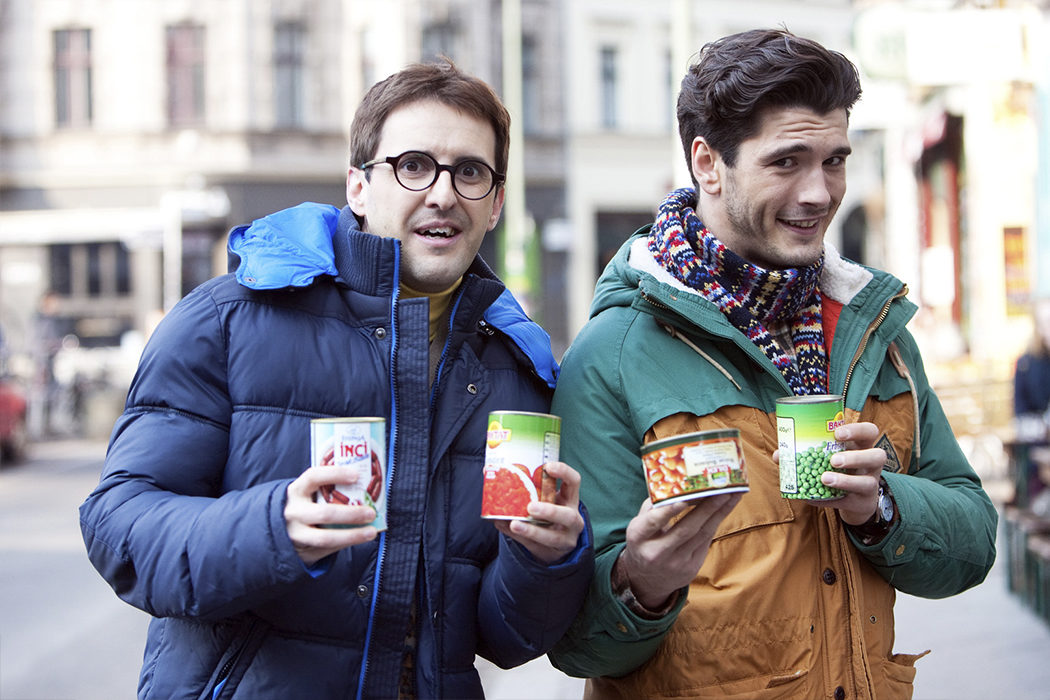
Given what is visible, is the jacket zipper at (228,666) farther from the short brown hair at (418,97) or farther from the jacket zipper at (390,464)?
the short brown hair at (418,97)

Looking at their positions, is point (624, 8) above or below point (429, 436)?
above

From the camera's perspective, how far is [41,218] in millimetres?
23781

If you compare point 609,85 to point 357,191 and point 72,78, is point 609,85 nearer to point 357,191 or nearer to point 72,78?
point 72,78

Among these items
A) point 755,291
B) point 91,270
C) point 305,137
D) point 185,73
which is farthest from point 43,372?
point 755,291

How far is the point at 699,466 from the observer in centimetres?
183

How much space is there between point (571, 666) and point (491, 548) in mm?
329

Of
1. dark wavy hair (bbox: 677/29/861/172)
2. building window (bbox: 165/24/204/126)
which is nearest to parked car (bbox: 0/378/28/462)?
dark wavy hair (bbox: 677/29/861/172)

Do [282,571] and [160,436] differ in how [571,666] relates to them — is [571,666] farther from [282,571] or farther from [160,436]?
[160,436]

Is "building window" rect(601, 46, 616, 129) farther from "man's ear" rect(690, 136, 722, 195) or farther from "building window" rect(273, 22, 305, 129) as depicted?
"man's ear" rect(690, 136, 722, 195)

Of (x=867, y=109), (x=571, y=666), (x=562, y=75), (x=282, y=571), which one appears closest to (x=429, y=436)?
(x=282, y=571)

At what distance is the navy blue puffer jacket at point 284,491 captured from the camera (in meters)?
1.87

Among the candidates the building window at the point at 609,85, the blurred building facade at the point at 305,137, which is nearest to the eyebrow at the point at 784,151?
the blurred building facade at the point at 305,137

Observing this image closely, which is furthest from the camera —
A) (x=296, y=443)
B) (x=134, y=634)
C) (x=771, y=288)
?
(x=134, y=634)

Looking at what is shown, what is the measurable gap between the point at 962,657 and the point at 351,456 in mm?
4391
